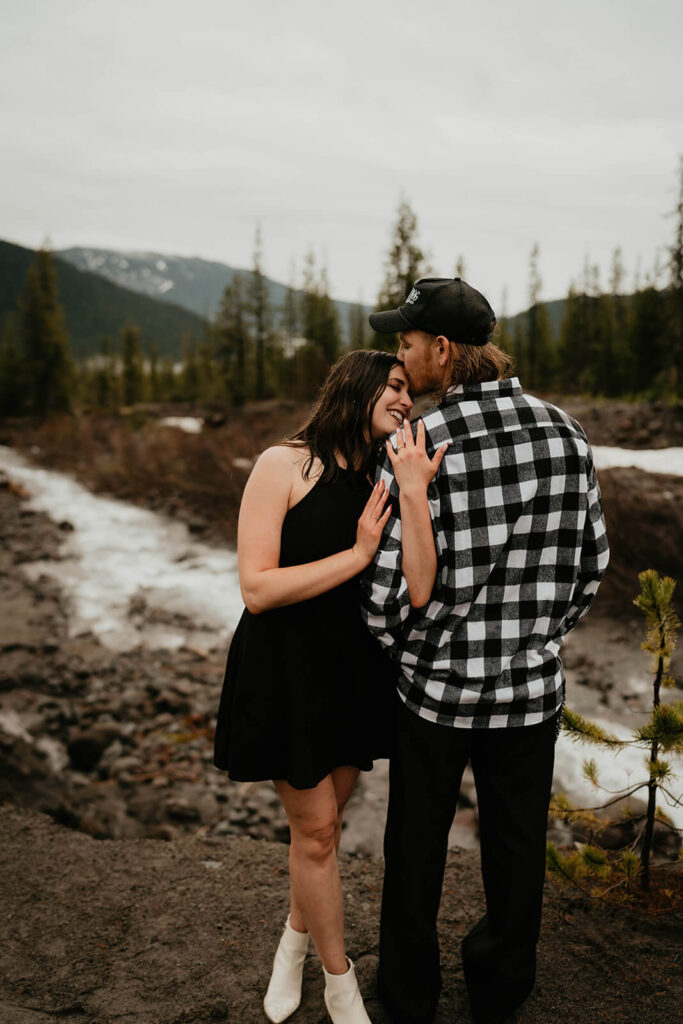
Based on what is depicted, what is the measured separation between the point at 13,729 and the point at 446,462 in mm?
6077

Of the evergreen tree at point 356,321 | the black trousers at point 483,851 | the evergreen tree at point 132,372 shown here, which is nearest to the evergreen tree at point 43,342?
the evergreen tree at point 356,321

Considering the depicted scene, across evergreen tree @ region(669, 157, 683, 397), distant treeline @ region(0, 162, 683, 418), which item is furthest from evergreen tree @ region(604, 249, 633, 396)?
evergreen tree @ region(669, 157, 683, 397)

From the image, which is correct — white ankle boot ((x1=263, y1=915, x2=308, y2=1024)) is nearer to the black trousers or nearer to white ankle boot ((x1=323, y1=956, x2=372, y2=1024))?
white ankle boot ((x1=323, y1=956, x2=372, y2=1024))

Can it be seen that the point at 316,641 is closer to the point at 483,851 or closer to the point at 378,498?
the point at 378,498

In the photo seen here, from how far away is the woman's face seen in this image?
7.48ft

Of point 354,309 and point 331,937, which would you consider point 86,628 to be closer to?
point 331,937

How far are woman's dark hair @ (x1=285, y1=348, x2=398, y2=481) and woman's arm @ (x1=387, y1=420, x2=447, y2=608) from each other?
321 millimetres

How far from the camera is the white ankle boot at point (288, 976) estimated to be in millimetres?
2596

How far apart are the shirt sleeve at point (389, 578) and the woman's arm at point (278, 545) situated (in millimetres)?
28

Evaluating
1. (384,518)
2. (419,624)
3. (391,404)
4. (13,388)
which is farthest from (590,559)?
(13,388)

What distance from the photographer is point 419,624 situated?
6.95 ft

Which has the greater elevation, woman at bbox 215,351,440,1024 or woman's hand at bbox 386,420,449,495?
woman's hand at bbox 386,420,449,495

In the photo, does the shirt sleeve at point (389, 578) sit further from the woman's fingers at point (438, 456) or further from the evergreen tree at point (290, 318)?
the evergreen tree at point (290, 318)

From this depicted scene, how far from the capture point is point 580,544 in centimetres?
210
